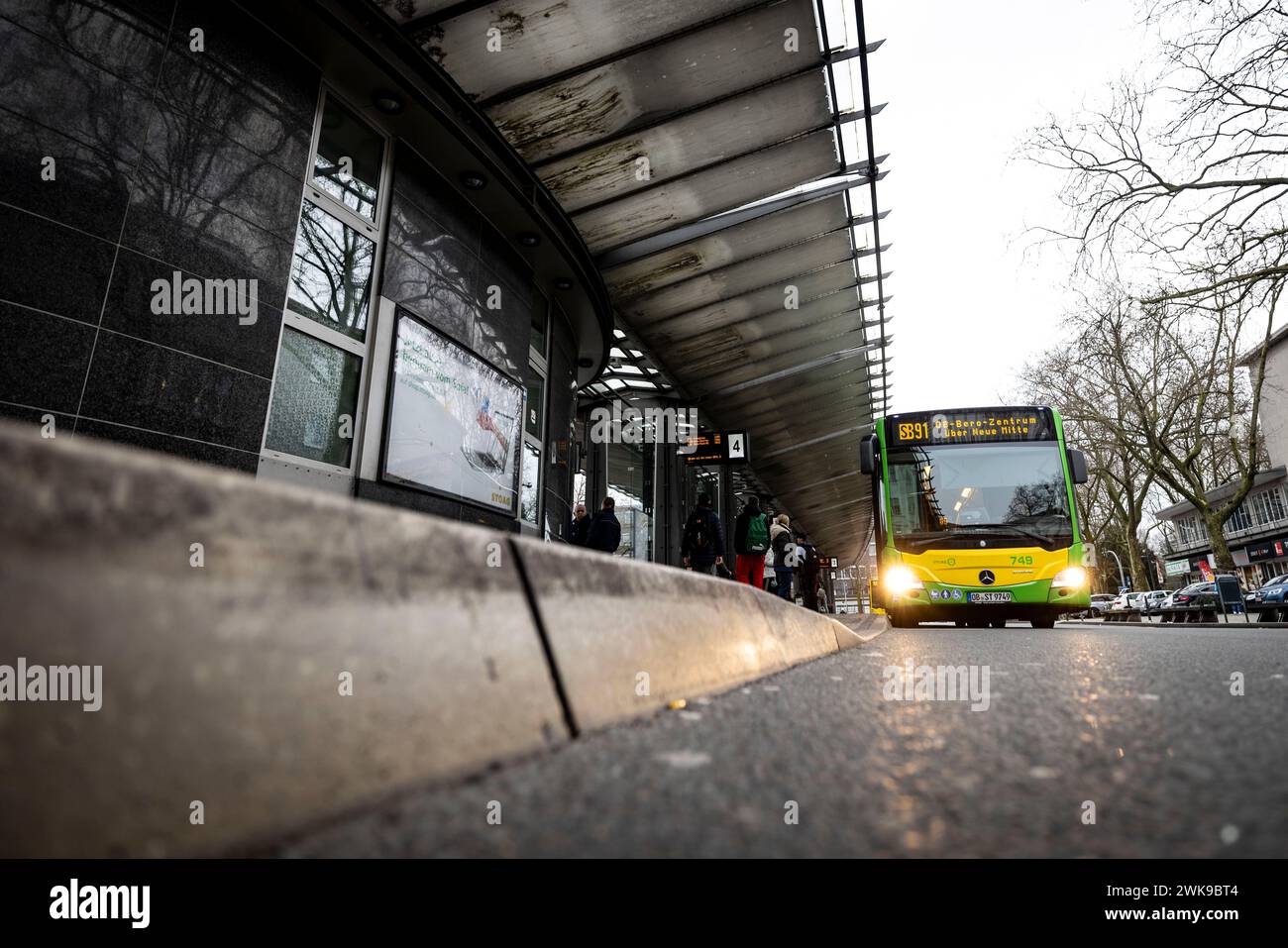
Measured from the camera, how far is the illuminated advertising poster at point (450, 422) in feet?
20.8

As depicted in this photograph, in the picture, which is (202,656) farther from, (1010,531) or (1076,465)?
(1076,465)

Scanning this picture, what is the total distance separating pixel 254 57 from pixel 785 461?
1934cm

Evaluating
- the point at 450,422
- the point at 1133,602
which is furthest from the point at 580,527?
the point at 1133,602

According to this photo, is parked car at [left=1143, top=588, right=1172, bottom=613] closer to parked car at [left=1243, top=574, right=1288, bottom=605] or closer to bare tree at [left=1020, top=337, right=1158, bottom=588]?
bare tree at [left=1020, top=337, right=1158, bottom=588]

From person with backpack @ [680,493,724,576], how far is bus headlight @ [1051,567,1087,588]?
14.9 feet

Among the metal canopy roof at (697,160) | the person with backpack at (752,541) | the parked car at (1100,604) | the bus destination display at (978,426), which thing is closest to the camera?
the metal canopy roof at (697,160)

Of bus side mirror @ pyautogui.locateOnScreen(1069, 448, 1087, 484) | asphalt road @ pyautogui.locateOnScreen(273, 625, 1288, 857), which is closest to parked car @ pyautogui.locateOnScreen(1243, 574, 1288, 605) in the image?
bus side mirror @ pyautogui.locateOnScreen(1069, 448, 1087, 484)

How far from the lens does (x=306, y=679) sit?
86cm

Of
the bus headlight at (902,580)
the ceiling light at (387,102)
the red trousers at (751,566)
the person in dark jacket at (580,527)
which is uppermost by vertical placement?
the ceiling light at (387,102)

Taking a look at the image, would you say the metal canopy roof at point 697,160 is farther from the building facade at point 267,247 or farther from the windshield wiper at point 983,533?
the windshield wiper at point 983,533

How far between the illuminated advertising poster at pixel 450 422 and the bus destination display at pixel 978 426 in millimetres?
5585

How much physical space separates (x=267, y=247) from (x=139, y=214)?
90 cm

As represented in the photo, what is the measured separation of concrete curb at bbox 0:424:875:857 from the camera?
2.17 ft

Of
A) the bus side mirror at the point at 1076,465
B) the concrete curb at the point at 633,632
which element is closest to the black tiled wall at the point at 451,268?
the concrete curb at the point at 633,632
